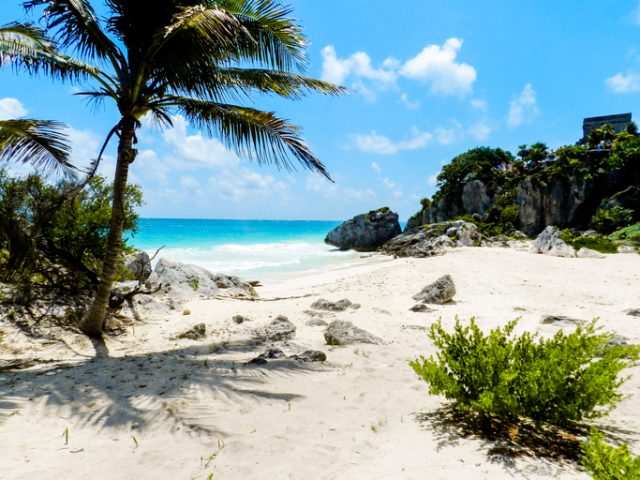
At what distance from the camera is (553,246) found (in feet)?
60.5

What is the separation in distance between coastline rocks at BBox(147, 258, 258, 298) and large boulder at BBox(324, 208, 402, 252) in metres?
31.4

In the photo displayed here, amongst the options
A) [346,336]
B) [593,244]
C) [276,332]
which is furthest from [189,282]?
[593,244]

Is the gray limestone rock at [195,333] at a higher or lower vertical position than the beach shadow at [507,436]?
higher

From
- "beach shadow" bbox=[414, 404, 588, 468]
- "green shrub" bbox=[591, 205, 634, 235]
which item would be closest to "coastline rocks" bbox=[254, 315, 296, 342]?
"beach shadow" bbox=[414, 404, 588, 468]

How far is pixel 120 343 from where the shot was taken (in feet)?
21.6

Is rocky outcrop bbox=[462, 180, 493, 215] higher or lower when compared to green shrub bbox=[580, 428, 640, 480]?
higher

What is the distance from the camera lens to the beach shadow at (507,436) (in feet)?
9.07

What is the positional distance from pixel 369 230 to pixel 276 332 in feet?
124

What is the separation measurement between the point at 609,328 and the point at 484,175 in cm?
4152

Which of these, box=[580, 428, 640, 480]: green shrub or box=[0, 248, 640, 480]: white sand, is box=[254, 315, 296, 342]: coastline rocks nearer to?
box=[0, 248, 640, 480]: white sand

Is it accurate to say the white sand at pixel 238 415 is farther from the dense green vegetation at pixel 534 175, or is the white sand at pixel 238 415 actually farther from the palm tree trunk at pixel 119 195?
the dense green vegetation at pixel 534 175

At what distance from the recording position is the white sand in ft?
9.06

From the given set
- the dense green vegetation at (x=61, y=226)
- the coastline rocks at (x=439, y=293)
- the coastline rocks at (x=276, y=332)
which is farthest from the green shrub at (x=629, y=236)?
the dense green vegetation at (x=61, y=226)

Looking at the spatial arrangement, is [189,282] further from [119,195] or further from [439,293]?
[439,293]
